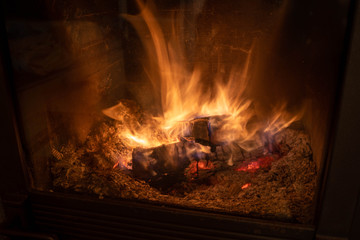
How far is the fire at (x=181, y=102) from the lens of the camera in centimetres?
154

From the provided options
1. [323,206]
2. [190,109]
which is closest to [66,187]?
[190,109]

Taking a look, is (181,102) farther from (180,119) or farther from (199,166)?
(199,166)

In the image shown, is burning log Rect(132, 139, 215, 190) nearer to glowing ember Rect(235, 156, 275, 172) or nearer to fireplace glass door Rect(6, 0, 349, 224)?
fireplace glass door Rect(6, 0, 349, 224)

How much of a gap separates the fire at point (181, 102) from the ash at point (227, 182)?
0.11 metres

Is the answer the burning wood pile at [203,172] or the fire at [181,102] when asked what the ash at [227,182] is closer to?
the burning wood pile at [203,172]

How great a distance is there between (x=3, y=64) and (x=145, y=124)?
32.4 inches

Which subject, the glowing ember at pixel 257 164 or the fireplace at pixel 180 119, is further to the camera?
the glowing ember at pixel 257 164

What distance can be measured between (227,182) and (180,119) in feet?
1.64

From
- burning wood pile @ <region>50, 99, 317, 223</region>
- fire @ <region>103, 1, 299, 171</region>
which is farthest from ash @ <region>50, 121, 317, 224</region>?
fire @ <region>103, 1, 299, 171</region>

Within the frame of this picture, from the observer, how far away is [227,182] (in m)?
1.31

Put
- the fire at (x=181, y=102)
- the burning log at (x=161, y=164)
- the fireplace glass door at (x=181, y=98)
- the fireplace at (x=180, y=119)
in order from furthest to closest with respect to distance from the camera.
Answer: the fire at (x=181, y=102) → the burning log at (x=161, y=164) → the fireplace glass door at (x=181, y=98) → the fireplace at (x=180, y=119)

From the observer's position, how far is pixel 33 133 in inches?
47.8

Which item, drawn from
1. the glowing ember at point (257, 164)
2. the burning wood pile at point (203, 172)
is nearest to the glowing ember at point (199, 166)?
the burning wood pile at point (203, 172)

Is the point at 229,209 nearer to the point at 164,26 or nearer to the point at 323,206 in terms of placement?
the point at 323,206
